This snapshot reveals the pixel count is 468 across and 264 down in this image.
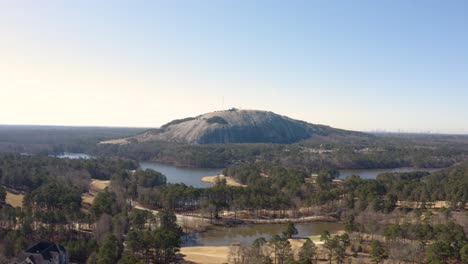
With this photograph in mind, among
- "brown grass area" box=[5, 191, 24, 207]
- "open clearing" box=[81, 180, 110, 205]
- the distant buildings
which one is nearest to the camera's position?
the distant buildings

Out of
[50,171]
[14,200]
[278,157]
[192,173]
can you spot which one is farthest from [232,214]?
[278,157]

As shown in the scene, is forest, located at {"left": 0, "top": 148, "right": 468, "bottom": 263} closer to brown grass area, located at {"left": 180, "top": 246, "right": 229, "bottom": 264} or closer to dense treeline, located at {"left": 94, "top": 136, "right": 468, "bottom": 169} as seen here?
brown grass area, located at {"left": 180, "top": 246, "right": 229, "bottom": 264}

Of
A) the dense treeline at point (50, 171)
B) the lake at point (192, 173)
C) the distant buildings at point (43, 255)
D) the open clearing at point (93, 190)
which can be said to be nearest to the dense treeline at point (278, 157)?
the lake at point (192, 173)

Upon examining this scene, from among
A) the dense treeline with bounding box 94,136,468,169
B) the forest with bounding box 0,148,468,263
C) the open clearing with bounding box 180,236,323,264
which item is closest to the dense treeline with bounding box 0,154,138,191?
the forest with bounding box 0,148,468,263

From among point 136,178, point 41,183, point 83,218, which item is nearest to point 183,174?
point 136,178

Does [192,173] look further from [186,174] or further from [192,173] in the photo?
[186,174]

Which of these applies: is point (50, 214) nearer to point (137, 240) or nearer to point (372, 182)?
point (137, 240)
